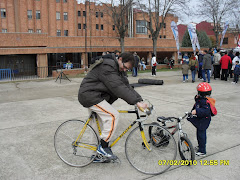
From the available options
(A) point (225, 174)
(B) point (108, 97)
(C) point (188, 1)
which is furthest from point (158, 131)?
(C) point (188, 1)

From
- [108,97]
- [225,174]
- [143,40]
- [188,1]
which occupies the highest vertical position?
[188,1]

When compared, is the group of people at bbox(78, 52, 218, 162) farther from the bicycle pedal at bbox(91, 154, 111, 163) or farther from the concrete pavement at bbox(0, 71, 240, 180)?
the concrete pavement at bbox(0, 71, 240, 180)

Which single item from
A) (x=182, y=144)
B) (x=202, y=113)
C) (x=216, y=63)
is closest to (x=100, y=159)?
(x=182, y=144)

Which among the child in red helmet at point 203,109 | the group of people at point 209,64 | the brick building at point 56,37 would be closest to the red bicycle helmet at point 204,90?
the child in red helmet at point 203,109

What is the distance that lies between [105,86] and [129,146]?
0.90 m

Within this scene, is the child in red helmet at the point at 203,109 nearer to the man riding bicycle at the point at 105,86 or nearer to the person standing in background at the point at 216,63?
the man riding bicycle at the point at 105,86

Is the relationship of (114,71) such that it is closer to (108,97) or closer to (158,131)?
(108,97)

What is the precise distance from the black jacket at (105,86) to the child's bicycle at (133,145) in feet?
1.18

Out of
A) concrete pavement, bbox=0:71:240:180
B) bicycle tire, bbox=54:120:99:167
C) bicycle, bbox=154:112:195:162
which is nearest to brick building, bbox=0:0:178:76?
concrete pavement, bbox=0:71:240:180

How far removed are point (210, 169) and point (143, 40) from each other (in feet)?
103

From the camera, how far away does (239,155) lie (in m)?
4.11

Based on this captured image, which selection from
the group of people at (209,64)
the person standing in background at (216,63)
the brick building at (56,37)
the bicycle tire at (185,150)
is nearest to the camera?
the bicycle tire at (185,150)

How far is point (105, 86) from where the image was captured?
344 cm

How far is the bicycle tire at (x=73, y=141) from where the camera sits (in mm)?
3664
